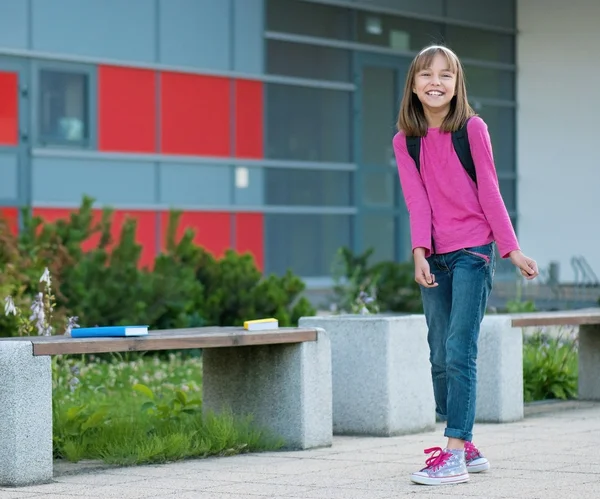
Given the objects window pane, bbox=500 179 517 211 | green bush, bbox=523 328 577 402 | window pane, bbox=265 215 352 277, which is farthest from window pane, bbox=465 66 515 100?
green bush, bbox=523 328 577 402

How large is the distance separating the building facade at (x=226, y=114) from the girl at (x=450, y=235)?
41.7 feet

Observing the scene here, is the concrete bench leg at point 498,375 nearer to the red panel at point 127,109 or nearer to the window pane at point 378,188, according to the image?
the red panel at point 127,109

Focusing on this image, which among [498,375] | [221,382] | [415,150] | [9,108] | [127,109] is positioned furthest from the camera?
[127,109]

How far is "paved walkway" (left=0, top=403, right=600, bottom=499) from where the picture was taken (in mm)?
6031

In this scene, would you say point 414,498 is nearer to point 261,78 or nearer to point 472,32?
point 261,78

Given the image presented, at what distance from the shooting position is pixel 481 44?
26.8 m

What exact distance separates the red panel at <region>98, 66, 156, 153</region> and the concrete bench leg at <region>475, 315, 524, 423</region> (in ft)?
36.7

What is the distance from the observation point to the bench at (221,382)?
6.33 meters

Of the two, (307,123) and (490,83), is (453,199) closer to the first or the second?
(307,123)

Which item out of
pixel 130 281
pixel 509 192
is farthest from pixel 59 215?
pixel 509 192

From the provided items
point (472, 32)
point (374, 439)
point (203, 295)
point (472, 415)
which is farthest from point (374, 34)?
point (472, 415)

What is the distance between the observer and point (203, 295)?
14617mm

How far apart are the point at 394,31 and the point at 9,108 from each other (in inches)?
331

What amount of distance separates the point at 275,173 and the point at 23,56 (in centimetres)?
502
